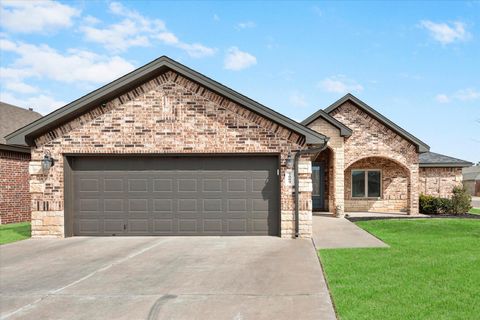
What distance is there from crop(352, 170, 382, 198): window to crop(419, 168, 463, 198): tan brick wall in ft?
8.45

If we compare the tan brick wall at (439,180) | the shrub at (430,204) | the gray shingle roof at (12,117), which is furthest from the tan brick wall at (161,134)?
the tan brick wall at (439,180)

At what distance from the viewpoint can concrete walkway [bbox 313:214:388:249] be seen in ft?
35.2

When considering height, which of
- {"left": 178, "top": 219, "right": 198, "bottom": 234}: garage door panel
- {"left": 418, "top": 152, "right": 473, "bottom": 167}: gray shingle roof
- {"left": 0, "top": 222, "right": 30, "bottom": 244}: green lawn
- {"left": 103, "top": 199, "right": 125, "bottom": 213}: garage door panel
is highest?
{"left": 418, "top": 152, "right": 473, "bottom": 167}: gray shingle roof

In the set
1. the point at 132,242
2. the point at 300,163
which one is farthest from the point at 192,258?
the point at 300,163

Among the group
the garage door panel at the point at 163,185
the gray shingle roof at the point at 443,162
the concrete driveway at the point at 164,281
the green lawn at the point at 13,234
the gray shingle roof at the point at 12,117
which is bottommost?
the green lawn at the point at 13,234

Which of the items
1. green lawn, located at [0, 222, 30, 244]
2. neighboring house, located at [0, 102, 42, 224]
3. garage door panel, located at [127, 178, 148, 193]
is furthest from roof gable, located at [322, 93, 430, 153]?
neighboring house, located at [0, 102, 42, 224]

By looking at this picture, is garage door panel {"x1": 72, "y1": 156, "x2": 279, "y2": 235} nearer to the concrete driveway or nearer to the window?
the concrete driveway

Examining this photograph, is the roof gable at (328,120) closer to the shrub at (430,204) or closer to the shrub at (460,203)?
the shrub at (430,204)

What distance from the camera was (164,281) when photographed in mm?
7230

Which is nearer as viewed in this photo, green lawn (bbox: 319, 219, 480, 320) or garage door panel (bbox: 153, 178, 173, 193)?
green lawn (bbox: 319, 219, 480, 320)

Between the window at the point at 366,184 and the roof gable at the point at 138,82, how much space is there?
1105 centimetres

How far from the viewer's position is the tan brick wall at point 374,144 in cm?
1977

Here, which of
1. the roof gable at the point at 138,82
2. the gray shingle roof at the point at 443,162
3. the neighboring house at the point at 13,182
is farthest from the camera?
the gray shingle roof at the point at 443,162

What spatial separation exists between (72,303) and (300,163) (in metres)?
7.77
